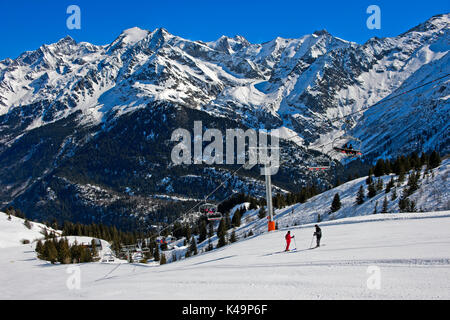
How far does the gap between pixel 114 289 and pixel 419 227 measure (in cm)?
2177

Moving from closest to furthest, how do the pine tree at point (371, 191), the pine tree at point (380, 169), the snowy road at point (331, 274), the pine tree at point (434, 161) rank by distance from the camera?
the snowy road at point (331, 274), the pine tree at point (371, 191), the pine tree at point (434, 161), the pine tree at point (380, 169)

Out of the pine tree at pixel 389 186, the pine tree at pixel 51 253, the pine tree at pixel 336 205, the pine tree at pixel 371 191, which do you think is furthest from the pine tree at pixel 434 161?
the pine tree at pixel 51 253

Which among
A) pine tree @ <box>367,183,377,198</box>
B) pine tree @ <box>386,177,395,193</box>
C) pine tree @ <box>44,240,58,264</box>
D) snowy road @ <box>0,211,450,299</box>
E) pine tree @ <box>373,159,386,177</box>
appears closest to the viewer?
snowy road @ <box>0,211,450,299</box>

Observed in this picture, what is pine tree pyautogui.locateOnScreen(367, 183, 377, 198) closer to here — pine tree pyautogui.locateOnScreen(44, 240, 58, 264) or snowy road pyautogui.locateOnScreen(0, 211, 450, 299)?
snowy road pyautogui.locateOnScreen(0, 211, 450, 299)

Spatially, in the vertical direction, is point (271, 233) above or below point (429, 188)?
below

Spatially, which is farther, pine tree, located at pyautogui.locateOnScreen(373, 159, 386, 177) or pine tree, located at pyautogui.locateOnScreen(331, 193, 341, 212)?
pine tree, located at pyautogui.locateOnScreen(373, 159, 386, 177)

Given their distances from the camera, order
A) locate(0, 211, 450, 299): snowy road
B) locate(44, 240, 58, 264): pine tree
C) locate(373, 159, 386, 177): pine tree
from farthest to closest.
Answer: locate(373, 159, 386, 177): pine tree → locate(44, 240, 58, 264): pine tree → locate(0, 211, 450, 299): snowy road

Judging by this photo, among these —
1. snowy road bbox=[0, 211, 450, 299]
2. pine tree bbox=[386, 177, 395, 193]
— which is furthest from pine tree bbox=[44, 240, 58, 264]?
pine tree bbox=[386, 177, 395, 193]

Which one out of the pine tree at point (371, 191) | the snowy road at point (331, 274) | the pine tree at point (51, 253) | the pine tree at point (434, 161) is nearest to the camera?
the snowy road at point (331, 274)

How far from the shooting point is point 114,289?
21.9 m

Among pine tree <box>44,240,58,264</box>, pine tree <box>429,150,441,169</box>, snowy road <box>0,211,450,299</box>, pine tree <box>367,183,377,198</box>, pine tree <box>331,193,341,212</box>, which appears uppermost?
pine tree <box>429,150,441,169</box>

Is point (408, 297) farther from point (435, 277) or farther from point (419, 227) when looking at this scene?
point (419, 227)

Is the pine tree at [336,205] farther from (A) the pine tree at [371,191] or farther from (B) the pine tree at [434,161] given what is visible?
(B) the pine tree at [434,161]
